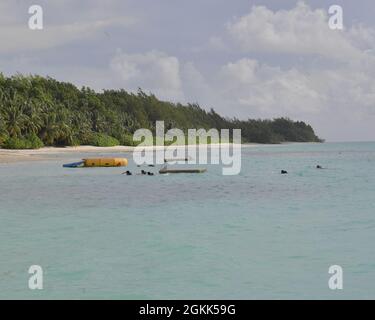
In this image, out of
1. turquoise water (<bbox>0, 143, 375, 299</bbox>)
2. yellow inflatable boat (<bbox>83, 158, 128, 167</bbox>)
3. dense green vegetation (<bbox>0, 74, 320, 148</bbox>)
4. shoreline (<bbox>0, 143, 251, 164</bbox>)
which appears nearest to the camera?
turquoise water (<bbox>0, 143, 375, 299</bbox>)

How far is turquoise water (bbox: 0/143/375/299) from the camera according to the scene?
9453 mm

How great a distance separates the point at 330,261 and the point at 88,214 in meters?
9.22

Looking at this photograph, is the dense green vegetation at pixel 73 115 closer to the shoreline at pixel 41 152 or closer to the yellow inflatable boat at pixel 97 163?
the shoreline at pixel 41 152

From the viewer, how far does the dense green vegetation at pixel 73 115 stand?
6569cm

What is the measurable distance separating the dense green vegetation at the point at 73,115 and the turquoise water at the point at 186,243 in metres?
41.7

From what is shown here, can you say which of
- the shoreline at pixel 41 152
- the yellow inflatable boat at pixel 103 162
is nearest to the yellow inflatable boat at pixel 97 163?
the yellow inflatable boat at pixel 103 162

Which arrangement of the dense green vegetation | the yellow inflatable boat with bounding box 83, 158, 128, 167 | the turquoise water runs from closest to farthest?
the turquoise water < the yellow inflatable boat with bounding box 83, 158, 128, 167 < the dense green vegetation

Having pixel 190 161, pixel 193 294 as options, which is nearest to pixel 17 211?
pixel 193 294

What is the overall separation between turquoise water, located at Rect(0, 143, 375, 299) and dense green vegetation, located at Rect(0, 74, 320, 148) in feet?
137

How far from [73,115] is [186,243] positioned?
7017cm

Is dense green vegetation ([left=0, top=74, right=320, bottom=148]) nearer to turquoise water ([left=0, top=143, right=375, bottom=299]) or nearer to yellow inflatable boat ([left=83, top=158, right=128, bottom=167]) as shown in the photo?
yellow inflatable boat ([left=83, top=158, right=128, bottom=167])

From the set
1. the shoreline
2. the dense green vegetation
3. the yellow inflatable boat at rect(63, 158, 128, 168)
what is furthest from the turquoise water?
the dense green vegetation

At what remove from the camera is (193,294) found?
9.14 metres
